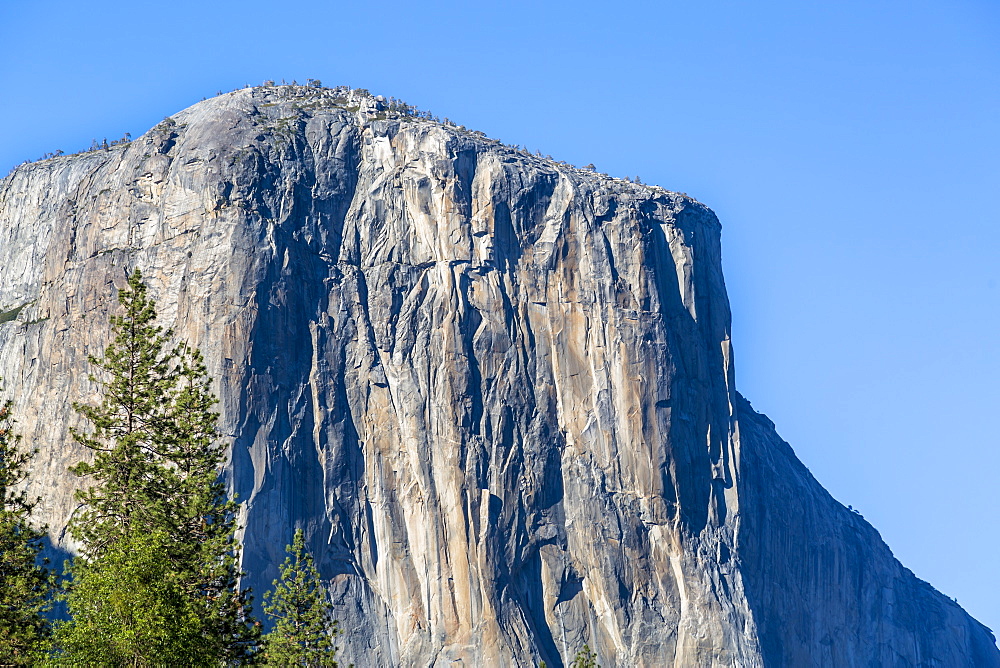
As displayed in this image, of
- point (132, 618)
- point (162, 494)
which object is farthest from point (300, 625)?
point (132, 618)

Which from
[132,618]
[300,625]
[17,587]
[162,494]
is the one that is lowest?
[132,618]

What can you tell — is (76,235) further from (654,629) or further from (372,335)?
(654,629)

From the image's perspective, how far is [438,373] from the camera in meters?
112

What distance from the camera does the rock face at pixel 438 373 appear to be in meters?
107

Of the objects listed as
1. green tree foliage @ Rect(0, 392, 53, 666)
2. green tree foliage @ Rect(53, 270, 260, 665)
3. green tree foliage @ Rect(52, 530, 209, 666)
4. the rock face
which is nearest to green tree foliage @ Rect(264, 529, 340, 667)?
green tree foliage @ Rect(53, 270, 260, 665)

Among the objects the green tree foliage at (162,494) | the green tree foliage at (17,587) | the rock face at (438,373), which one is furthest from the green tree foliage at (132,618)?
the rock face at (438,373)

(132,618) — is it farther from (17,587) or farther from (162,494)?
(162,494)

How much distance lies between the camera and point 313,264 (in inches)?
4500

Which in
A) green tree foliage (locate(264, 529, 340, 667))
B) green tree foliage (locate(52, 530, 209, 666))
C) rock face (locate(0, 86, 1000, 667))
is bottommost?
green tree foliage (locate(52, 530, 209, 666))

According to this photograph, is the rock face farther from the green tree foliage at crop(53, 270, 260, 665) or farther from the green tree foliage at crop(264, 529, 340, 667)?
the green tree foliage at crop(53, 270, 260, 665)

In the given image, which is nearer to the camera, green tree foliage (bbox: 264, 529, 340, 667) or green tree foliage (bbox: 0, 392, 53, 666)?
green tree foliage (bbox: 0, 392, 53, 666)

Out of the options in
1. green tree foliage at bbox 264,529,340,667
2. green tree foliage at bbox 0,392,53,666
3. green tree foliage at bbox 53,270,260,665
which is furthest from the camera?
green tree foliage at bbox 264,529,340,667

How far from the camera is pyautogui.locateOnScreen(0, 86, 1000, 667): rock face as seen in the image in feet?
351

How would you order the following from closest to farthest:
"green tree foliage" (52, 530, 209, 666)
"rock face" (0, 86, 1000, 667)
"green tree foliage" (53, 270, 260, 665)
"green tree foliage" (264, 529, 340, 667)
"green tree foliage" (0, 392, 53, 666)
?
1. "green tree foliage" (52, 530, 209, 666)
2. "green tree foliage" (0, 392, 53, 666)
3. "green tree foliage" (53, 270, 260, 665)
4. "green tree foliage" (264, 529, 340, 667)
5. "rock face" (0, 86, 1000, 667)
